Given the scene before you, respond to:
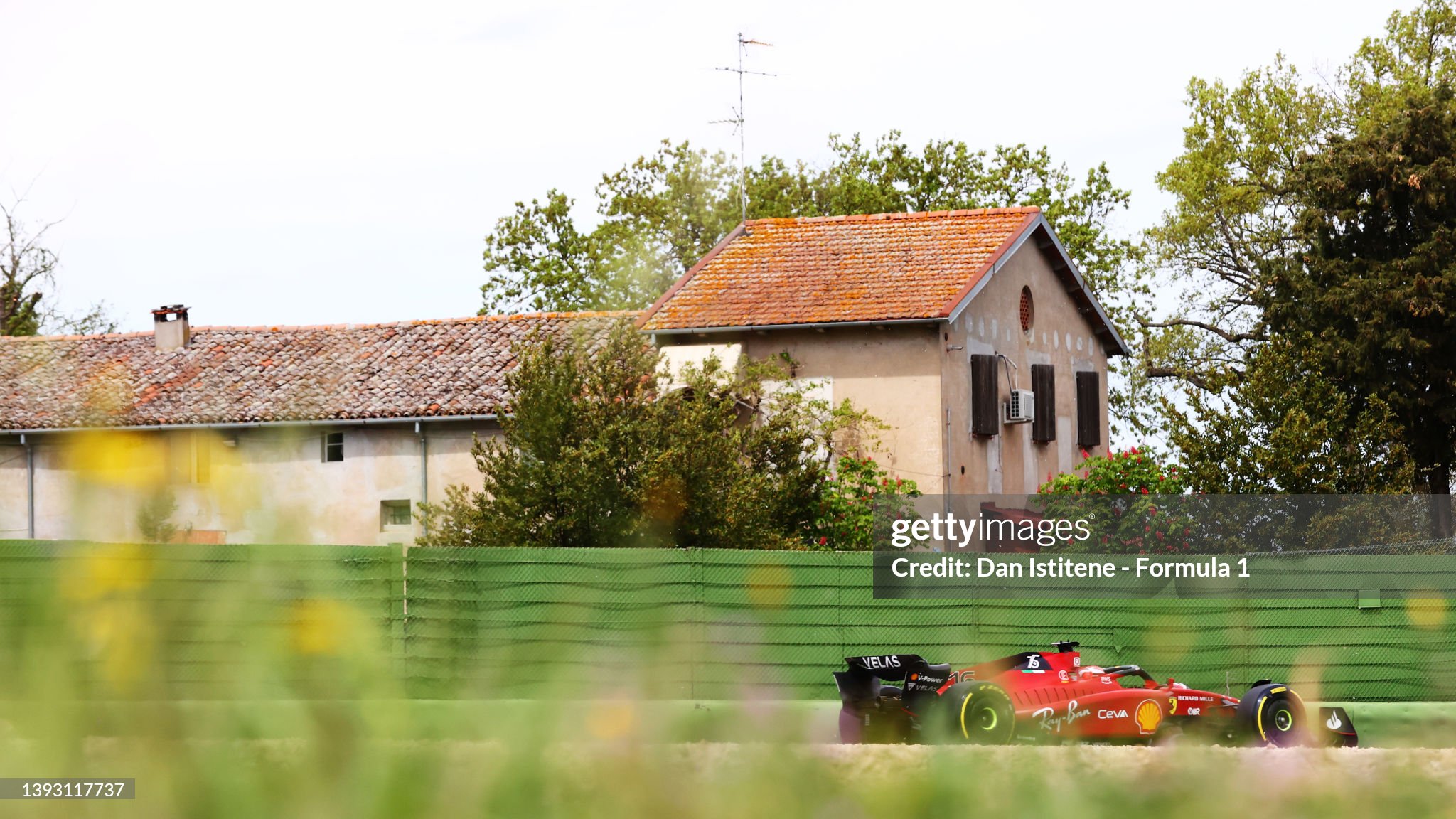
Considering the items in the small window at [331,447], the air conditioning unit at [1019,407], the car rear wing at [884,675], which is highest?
the air conditioning unit at [1019,407]

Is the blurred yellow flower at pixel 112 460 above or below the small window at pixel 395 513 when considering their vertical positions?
above

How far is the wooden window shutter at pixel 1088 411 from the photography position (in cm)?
3109

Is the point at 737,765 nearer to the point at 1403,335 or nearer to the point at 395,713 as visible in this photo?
the point at 395,713

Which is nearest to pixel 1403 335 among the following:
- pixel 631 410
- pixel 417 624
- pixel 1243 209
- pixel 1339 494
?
pixel 1339 494

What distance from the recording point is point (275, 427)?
2.50 m

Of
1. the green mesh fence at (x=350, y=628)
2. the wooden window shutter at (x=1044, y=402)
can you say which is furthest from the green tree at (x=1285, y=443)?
the green mesh fence at (x=350, y=628)

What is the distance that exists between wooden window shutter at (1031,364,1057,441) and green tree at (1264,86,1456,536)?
6.72 meters

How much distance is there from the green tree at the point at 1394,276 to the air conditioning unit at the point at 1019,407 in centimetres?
797

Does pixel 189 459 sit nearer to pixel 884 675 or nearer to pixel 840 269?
pixel 884 675

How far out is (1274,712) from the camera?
40.2ft

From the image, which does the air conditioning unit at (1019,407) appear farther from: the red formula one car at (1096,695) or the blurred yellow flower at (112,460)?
the blurred yellow flower at (112,460)

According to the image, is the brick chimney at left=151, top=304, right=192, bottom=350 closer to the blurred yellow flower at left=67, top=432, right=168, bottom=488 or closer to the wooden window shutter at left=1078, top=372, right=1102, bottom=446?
the wooden window shutter at left=1078, top=372, right=1102, bottom=446

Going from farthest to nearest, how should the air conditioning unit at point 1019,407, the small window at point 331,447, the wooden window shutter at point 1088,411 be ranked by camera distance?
the wooden window shutter at point 1088,411
the air conditioning unit at point 1019,407
the small window at point 331,447

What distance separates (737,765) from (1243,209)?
41.6 metres
